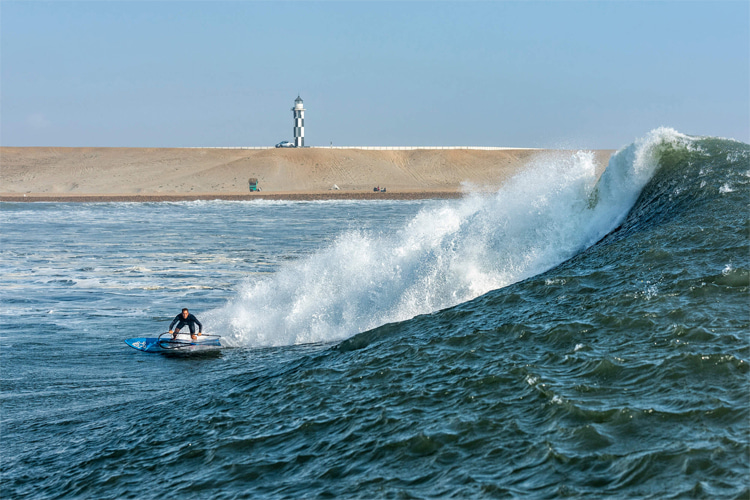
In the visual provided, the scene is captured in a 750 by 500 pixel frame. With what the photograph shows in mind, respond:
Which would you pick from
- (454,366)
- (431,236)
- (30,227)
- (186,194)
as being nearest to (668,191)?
(431,236)

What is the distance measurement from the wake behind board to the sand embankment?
7481 centimetres

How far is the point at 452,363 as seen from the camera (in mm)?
10695

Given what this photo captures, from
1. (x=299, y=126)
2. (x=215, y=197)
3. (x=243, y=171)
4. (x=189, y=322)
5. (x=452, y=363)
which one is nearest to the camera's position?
(x=452, y=363)

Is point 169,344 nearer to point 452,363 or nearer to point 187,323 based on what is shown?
point 187,323

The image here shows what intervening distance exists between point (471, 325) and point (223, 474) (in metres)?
5.15

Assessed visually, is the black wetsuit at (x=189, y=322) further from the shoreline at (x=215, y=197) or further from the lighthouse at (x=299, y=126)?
the lighthouse at (x=299, y=126)

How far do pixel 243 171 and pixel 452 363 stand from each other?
105921mm

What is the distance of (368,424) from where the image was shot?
9.16 metres

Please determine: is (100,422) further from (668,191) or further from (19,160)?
(19,160)

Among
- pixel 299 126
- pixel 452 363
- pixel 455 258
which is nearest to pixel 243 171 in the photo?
pixel 299 126

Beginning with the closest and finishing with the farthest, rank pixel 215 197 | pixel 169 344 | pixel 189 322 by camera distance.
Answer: pixel 169 344 < pixel 189 322 < pixel 215 197

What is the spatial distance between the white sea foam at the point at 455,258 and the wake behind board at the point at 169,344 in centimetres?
98

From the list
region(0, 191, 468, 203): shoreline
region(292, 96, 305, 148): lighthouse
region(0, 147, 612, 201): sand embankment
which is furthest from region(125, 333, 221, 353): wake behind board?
region(292, 96, 305, 148): lighthouse

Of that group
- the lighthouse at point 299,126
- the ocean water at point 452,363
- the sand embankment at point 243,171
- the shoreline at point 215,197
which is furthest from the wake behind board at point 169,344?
the lighthouse at point 299,126
